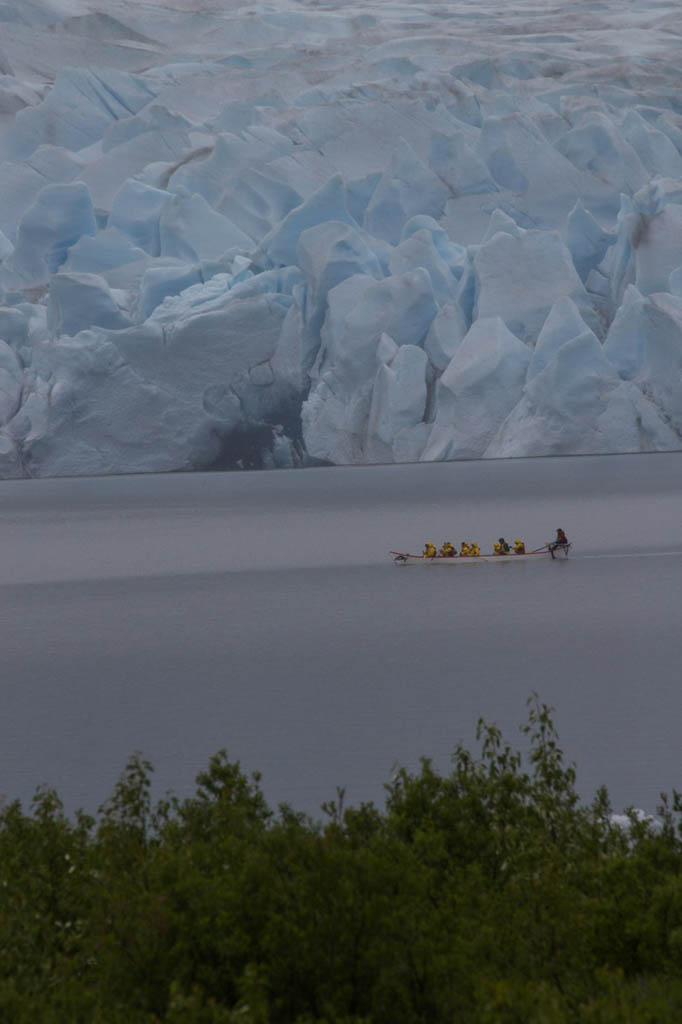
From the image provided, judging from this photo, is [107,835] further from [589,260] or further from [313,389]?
[589,260]

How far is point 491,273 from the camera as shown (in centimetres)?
4481

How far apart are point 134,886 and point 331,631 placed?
16720 millimetres

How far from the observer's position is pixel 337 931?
5762 mm

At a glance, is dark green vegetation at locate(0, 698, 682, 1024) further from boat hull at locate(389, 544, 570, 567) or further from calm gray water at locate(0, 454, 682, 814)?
boat hull at locate(389, 544, 570, 567)

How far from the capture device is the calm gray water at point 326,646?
14.4 metres

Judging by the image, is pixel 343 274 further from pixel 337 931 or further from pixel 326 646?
pixel 337 931

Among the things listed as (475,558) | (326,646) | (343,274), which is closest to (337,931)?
(326,646)

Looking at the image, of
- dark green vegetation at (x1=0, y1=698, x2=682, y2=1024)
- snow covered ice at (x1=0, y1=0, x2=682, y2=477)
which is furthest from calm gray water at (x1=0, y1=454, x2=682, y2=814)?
dark green vegetation at (x1=0, y1=698, x2=682, y2=1024)

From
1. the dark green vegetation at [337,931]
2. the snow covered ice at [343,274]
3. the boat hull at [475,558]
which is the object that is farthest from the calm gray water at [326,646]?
the dark green vegetation at [337,931]

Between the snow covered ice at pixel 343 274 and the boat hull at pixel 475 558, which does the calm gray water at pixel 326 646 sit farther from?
the snow covered ice at pixel 343 274

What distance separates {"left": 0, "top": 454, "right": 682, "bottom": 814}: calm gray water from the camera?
47.1ft

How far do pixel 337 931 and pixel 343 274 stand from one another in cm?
4132

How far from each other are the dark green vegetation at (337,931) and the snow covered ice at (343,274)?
34.3 meters

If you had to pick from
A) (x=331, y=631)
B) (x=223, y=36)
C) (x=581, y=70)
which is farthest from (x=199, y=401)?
(x=223, y=36)
